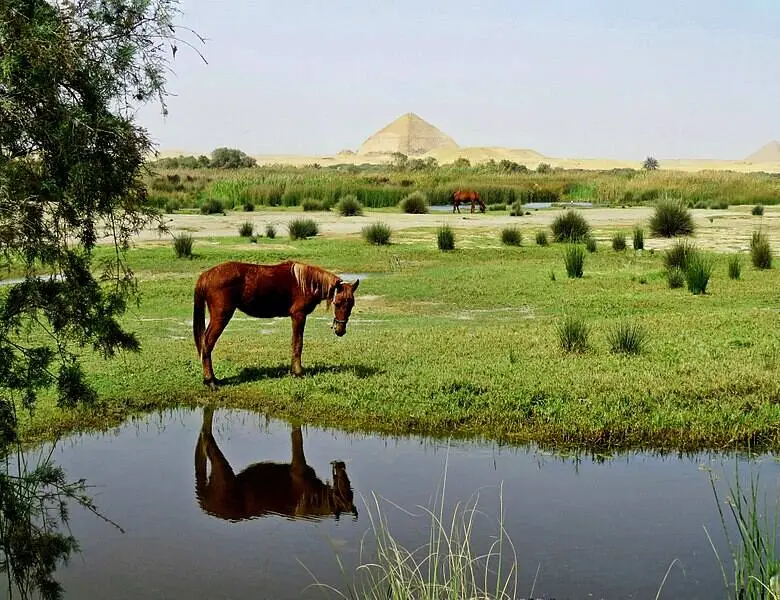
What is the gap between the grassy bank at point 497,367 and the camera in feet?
34.3

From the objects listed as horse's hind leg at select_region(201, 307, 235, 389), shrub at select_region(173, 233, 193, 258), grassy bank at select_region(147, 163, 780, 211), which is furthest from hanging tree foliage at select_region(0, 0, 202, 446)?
grassy bank at select_region(147, 163, 780, 211)

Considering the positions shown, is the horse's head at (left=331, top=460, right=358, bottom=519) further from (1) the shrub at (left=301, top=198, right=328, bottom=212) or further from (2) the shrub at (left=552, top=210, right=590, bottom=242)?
(1) the shrub at (left=301, top=198, right=328, bottom=212)

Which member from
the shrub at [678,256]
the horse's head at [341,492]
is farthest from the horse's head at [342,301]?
the shrub at [678,256]

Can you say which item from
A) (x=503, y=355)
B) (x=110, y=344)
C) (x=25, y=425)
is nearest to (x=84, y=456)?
(x=25, y=425)

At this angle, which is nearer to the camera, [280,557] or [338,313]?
[280,557]

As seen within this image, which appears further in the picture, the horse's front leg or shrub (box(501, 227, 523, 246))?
shrub (box(501, 227, 523, 246))

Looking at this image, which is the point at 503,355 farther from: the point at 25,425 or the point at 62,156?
the point at 62,156

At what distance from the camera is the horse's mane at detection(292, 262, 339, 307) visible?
12.2 metres

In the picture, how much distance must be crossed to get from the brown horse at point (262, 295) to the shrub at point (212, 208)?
32303mm

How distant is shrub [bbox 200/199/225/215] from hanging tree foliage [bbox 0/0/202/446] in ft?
120

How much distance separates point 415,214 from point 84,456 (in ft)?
120

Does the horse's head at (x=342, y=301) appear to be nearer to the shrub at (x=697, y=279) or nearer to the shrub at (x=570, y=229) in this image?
the shrub at (x=697, y=279)

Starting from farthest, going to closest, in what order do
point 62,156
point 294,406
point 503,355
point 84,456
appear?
point 503,355 < point 294,406 < point 84,456 < point 62,156

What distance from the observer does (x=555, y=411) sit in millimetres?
10617
